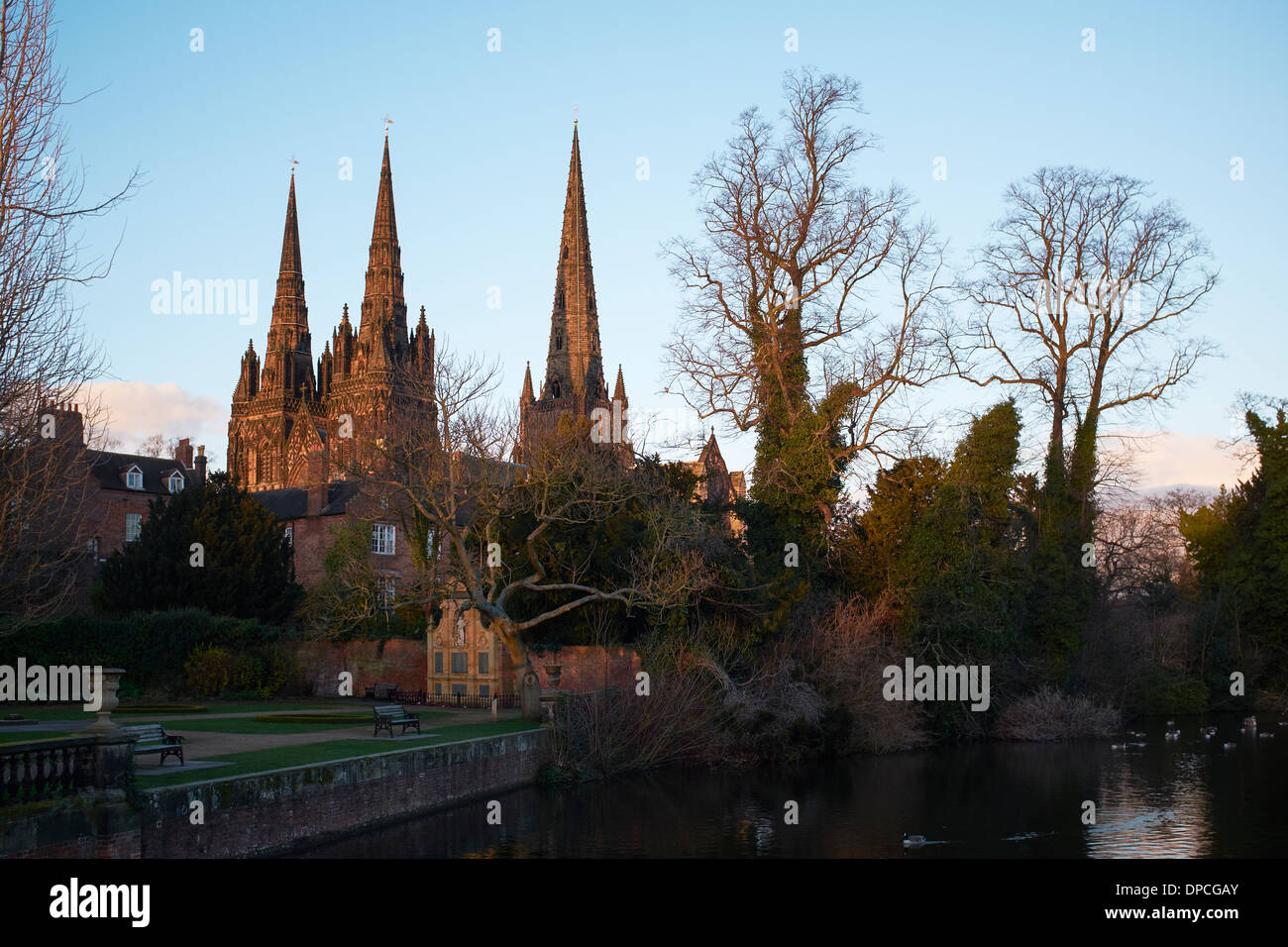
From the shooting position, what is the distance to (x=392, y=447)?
2636cm

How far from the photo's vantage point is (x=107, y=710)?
13867mm

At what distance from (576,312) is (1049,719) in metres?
78.1

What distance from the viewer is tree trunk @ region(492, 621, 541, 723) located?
81.6 ft

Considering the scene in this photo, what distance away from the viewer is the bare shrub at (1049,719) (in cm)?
3212

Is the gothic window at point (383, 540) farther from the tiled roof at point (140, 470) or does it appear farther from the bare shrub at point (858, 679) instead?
the bare shrub at point (858, 679)

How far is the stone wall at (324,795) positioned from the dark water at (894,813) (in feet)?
1.23

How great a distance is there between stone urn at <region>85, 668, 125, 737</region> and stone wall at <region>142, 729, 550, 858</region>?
95 cm

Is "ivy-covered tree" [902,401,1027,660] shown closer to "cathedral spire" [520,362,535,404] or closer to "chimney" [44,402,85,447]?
"chimney" [44,402,85,447]

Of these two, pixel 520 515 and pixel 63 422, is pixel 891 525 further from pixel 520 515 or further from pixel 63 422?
pixel 63 422

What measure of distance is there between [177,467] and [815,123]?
3829cm

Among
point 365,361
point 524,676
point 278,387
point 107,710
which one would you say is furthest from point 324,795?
point 278,387

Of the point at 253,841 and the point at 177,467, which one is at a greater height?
the point at 177,467

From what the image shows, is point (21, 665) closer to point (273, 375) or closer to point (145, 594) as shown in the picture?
point (145, 594)

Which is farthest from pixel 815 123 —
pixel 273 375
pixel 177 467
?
pixel 273 375
